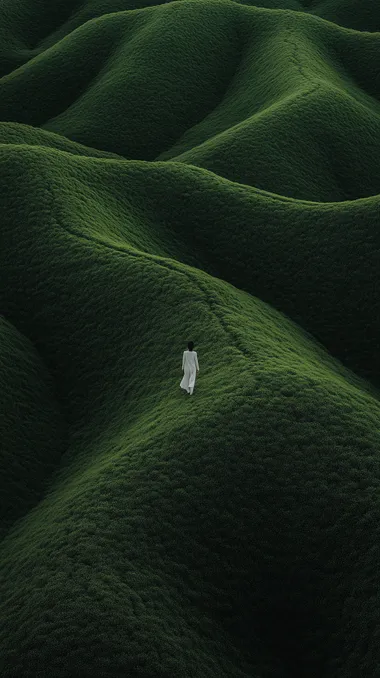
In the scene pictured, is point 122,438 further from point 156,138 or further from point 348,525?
point 156,138

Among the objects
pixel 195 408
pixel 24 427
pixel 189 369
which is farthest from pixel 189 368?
pixel 24 427

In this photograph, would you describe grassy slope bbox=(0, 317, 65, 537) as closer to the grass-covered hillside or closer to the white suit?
the grass-covered hillside

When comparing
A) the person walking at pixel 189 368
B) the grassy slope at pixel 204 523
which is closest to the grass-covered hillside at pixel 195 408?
the grassy slope at pixel 204 523

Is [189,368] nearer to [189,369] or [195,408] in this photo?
[189,369]

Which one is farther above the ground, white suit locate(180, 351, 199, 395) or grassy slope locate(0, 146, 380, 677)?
white suit locate(180, 351, 199, 395)

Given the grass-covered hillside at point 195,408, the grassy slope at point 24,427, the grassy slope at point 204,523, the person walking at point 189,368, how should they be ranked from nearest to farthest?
the grassy slope at point 204,523, the grass-covered hillside at point 195,408, the person walking at point 189,368, the grassy slope at point 24,427

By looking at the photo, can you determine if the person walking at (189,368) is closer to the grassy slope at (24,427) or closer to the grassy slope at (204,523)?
the grassy slope at (204,523)

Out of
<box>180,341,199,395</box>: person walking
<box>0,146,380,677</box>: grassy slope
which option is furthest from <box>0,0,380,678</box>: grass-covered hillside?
<box>180,341,199,395</box>: person walking
